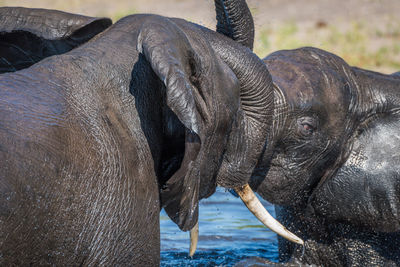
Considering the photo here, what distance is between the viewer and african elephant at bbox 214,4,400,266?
4773mm

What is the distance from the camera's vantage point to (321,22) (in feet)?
57.5

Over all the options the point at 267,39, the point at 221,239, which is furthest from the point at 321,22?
the point at 221,239

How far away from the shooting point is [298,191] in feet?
16.4

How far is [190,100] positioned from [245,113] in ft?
3.38

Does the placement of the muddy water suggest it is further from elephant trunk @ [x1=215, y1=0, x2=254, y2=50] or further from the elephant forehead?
elephant trunk @ [x1=215, y1=0, x2=254, y2=50]

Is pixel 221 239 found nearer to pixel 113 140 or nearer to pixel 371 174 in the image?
pixel 371 174

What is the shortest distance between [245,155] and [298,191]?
112cm

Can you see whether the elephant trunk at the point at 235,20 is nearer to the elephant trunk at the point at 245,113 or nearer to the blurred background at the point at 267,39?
the elephant trunk at the point at 245,113

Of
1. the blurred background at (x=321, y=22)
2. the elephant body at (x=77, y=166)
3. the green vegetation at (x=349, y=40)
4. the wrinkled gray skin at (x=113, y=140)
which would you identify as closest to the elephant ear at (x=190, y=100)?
the wrinkled gray skin at (x=113, y=140)

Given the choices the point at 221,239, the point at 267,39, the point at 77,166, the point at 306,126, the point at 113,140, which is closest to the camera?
the point at 77,166

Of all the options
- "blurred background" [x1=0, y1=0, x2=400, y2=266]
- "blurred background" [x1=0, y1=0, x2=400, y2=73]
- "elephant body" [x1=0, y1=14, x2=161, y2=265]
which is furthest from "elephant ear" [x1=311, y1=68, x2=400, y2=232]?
"blurred background" [x1=0, y1=0, x2=400, y2=73]

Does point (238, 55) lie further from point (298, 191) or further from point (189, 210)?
point (298, 191)

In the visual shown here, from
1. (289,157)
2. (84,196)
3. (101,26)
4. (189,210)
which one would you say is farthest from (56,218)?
(289,157)

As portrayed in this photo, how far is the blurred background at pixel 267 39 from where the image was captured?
630cm
